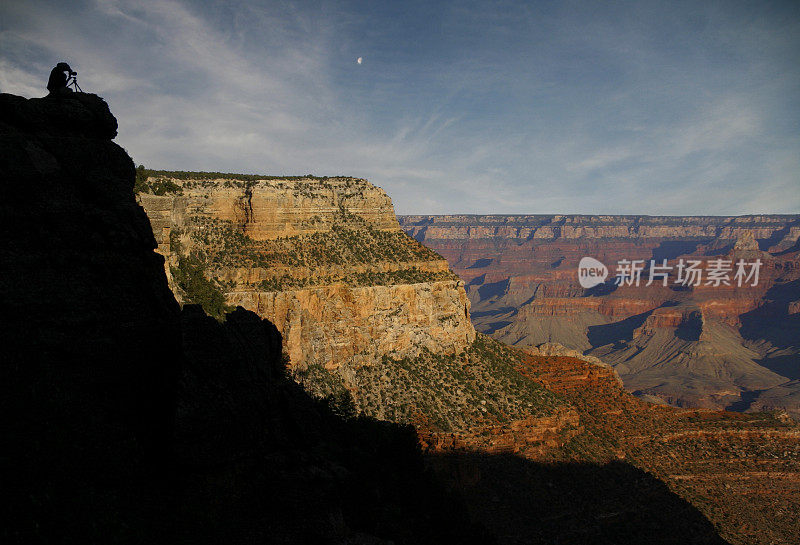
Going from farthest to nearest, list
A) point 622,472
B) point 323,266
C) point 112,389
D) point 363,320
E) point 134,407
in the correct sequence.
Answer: point 622,472
point 323,266
point 363,320
point 134,407
point 112,389

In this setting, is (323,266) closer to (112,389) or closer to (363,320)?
(363,320)

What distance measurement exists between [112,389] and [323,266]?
1531 inches

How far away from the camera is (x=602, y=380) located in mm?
74812

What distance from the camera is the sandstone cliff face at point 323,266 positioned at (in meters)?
46.2

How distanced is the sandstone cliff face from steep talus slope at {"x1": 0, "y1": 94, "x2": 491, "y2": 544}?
32.7 meters

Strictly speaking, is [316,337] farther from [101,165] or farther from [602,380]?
[602,380]

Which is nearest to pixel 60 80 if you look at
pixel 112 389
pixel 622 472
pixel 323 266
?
pixel 112 389

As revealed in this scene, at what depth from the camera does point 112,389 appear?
11172 millimetres

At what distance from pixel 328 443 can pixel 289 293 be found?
95.3ft

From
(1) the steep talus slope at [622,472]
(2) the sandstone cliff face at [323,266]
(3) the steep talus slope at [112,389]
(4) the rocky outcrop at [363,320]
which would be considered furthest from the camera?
(2) the sandstone cliff face at [323,266]

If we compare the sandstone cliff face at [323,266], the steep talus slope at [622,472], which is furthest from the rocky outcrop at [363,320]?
the steep talus slope at [622,472]

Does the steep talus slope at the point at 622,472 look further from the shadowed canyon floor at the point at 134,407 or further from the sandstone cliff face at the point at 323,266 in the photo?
the shadowed canyon floor at the point at 134,407

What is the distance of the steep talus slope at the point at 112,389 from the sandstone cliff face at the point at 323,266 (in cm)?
3268

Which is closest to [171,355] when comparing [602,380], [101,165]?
[101,165]
